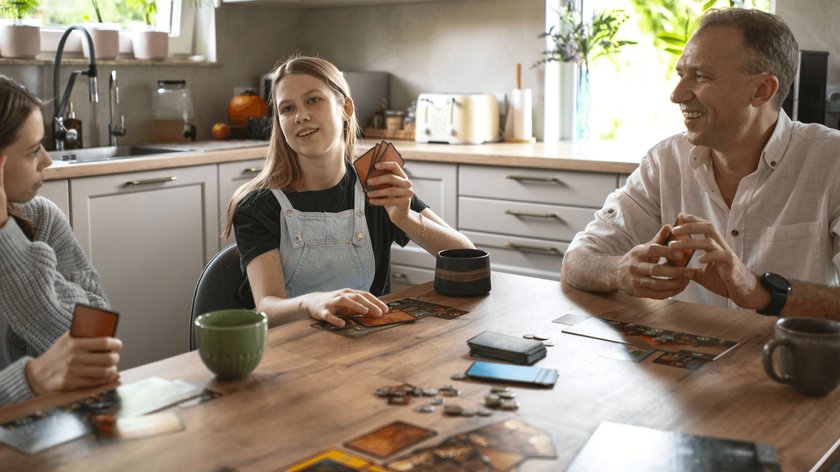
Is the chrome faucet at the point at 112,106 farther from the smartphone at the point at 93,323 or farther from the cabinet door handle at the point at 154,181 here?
the smartphone at the point at 93,323

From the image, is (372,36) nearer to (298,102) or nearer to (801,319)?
(298,102)

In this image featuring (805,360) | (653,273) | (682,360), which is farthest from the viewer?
(653,273)

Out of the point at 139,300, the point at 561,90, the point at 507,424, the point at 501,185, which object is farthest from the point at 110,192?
the point at 507,424

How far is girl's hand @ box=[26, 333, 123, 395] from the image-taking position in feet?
4.25

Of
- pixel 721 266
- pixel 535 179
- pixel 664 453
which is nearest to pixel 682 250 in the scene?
pixel 721 266

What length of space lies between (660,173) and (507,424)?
1208 millimetres

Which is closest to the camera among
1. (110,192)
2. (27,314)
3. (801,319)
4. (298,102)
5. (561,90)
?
(801,319)

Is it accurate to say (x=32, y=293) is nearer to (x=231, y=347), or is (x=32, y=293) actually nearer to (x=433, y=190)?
(x=231, y=347)

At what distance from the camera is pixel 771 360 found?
1342 millimetres

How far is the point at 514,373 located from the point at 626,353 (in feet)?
0.76

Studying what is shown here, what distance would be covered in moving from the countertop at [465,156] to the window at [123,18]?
0.62 m

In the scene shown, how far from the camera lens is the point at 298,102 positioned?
2.19 meters

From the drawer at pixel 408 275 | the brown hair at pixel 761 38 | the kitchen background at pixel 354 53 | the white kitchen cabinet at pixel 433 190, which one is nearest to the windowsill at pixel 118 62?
the kitchen background at pixel 354 53

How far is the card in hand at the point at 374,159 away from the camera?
6.35 ft
